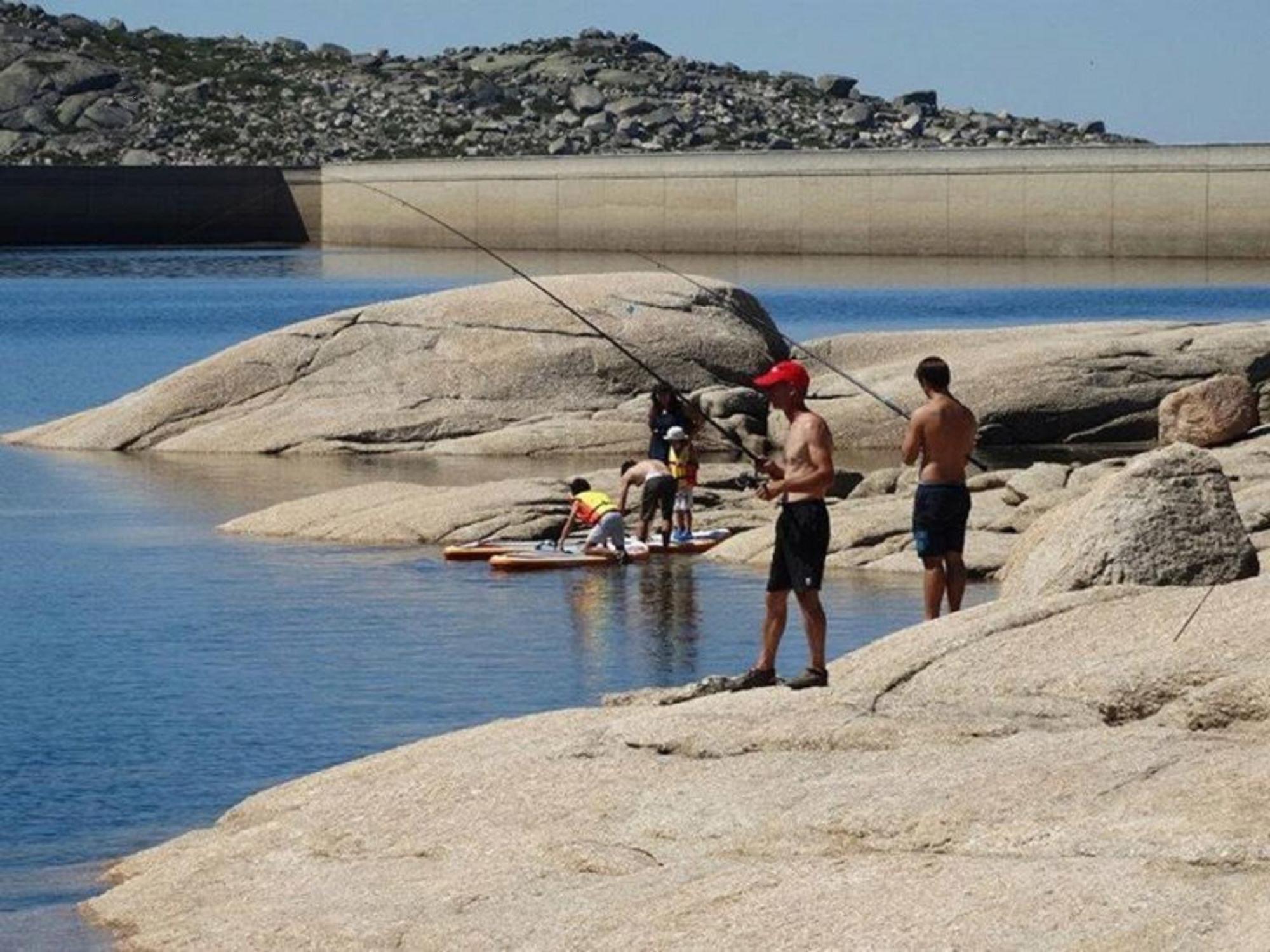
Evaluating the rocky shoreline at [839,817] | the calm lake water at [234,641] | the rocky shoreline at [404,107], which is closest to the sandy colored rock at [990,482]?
the calm lake water at [234,641]

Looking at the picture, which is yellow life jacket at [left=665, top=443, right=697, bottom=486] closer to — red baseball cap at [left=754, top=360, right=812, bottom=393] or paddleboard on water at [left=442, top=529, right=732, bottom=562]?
paddleboard on water at [left=442, top=529, right=732, bottom=562]

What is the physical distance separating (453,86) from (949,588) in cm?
15834

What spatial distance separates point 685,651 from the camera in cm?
1992

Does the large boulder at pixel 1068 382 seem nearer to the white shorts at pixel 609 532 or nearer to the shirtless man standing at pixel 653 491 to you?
the shirtless man standing at pixel 653 491

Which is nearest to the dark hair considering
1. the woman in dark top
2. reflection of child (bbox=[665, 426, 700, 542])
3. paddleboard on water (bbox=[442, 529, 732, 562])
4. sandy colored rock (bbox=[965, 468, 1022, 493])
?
paddleboard on water (bbox=[442, 529, 732, 562])

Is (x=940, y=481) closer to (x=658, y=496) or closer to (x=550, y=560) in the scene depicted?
(x=550, y=560)

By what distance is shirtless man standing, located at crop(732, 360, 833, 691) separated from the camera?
1368 cm

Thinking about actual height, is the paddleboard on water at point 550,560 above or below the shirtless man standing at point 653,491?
below

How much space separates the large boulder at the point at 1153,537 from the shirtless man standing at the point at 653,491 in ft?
30.9

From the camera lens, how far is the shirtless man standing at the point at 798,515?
44.9 ft

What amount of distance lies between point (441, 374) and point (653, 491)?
12.0 m

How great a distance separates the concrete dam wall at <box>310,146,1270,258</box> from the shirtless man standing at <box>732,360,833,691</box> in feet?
221

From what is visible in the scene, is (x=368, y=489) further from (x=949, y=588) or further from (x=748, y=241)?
(x=748, y=241)

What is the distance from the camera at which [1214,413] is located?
2881cm
